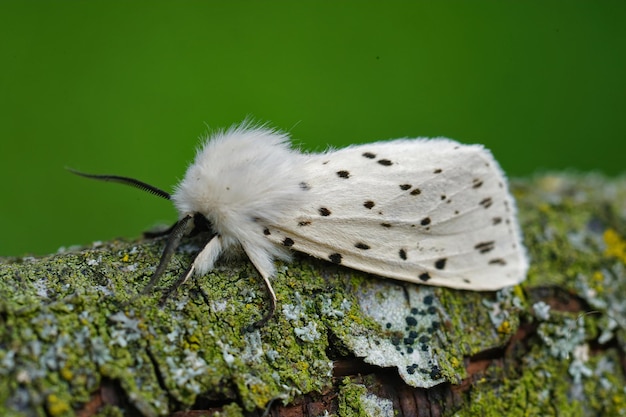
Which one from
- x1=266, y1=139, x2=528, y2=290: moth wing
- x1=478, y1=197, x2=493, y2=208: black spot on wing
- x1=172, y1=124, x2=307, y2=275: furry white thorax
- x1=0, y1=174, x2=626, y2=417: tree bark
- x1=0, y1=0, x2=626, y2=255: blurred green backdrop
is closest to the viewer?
x1=0, y1=174, x2=626, y2=417: tree bark

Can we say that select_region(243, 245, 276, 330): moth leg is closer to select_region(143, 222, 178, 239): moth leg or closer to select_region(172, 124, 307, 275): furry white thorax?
select_region(172, 124, 307, 275): furry white thorax

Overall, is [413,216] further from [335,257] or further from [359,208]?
[335,257]

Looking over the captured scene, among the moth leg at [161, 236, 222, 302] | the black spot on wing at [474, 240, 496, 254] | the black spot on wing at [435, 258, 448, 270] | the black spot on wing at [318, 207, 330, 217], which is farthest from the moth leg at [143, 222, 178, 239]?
the black spot on wing at [474, 240, 496, 254]

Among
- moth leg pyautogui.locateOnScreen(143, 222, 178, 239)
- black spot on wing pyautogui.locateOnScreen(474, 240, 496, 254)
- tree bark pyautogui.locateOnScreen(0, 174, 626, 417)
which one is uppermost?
moth leg pyautogui.locateOnScreen(143, 222, 178, 239)

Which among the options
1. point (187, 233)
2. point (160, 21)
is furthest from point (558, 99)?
point (187, 233)

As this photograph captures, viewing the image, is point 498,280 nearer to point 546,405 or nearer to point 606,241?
point 546,405

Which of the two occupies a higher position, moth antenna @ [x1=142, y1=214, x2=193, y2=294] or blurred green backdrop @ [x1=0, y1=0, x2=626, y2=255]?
blurred green backdrop @ [x1=0, y1=0, x2=626, y2=255]

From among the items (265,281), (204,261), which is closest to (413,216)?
(265,281)
